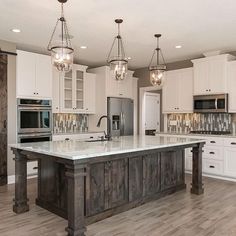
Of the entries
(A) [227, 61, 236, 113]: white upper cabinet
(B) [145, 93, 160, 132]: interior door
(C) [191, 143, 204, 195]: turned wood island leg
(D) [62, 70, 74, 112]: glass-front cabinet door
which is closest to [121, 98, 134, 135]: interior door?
(B) [145, 93, 160, 132]: interior door

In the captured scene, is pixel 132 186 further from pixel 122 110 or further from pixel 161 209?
pixel 122 110

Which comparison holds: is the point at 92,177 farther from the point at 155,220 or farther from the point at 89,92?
the point at 89,92

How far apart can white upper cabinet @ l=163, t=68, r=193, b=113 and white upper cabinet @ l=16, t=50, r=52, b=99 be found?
115 inches

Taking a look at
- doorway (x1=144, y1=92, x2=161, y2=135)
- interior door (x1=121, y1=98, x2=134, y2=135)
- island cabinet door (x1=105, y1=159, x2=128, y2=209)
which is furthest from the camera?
doorway (x1=144, y1=92, x2=161, y2=135)

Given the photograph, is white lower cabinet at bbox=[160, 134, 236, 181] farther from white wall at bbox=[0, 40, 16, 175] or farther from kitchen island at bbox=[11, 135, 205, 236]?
white wall at bbox=[0, 40, 16, 175]

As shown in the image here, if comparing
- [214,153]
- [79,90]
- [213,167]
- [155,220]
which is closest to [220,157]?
[214,153]

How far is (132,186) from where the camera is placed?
3434mm

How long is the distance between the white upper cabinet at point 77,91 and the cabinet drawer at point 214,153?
307 centimetres

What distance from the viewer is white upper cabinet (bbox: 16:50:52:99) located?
493 centimetres

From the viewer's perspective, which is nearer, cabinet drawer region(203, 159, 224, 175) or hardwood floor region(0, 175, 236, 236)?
hardwood floor region(0, 175, 236, 236)

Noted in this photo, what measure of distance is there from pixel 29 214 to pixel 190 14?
3477 mm

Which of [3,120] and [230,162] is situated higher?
[3,120]

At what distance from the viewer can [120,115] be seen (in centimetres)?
683

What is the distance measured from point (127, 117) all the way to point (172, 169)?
312 centimetres
